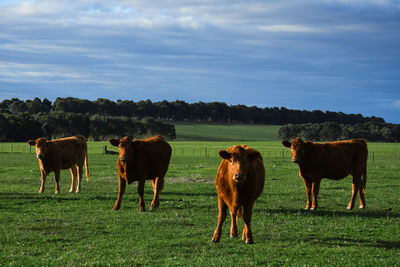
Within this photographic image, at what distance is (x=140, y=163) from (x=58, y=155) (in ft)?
19.3

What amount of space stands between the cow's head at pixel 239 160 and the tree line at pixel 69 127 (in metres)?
113

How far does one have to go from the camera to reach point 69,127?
130000 millimetres

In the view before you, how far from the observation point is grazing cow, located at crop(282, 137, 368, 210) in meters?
15.2

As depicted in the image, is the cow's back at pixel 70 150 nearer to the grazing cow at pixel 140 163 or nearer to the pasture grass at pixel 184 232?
the pasture grass at pixel 184 232

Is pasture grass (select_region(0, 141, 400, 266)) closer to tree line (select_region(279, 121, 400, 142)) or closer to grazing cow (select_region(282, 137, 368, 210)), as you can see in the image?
grazing cow (select_region(282, 137, 368, 210))

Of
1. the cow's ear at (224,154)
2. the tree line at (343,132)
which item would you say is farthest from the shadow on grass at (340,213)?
the tree line at (343,132)

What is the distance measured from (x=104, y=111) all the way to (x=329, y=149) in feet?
587

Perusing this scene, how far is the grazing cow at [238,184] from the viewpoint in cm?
943

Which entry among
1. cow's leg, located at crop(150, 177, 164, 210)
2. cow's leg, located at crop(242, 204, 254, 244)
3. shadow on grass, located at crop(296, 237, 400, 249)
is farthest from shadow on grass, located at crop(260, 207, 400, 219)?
cow's leg, located at crop(242, 204, 254, 244)

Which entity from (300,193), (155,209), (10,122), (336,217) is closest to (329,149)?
(336,217)

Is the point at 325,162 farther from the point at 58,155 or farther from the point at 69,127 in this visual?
the point at 69,127

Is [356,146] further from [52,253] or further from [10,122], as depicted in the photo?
[10,122]

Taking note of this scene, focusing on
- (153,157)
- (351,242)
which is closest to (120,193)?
(153,157)

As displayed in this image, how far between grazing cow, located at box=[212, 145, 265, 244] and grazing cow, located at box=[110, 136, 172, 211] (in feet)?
16.2
